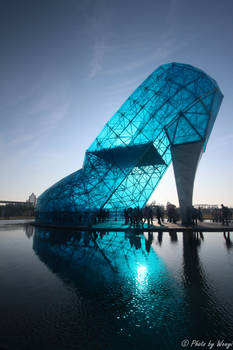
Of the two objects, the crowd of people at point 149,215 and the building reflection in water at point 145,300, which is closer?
the building reflection in water at point 145,300

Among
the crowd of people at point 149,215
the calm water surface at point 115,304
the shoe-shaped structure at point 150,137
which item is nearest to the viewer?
the calm water surface at point 115,304

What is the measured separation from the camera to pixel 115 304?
3553 millimetres

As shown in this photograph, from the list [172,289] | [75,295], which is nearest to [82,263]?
[75,295]

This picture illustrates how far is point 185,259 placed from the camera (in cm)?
695

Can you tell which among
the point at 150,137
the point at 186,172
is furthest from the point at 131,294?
the point at 150,137

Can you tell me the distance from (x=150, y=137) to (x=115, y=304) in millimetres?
20487

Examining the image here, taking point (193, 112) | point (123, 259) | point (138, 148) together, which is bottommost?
point (123, 259)

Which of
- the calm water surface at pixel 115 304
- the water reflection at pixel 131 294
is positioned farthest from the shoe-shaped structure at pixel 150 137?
the calm water surface at pixel 115 304

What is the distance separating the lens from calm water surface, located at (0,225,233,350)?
98.2 inches

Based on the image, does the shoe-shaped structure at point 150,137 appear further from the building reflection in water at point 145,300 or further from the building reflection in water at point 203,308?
the building reflection in water at point 203,308

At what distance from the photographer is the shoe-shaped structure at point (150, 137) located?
21516mm

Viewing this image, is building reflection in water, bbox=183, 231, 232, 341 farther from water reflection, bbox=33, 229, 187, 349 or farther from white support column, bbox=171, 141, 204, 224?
white support column, bbox=171, 141, 204, 224

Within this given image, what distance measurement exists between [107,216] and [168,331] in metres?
24.7

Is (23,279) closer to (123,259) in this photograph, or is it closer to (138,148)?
(123,259)
